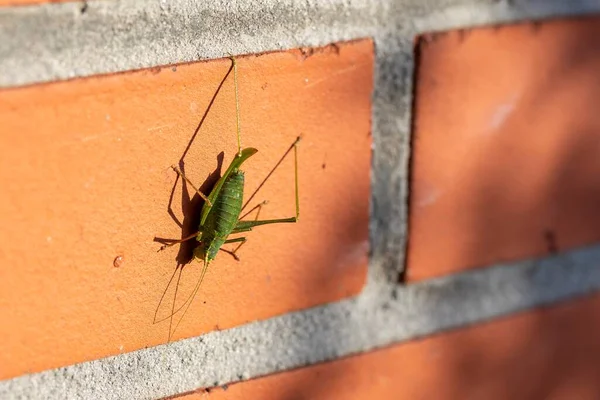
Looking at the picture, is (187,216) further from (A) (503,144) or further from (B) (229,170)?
(A) (503,144)

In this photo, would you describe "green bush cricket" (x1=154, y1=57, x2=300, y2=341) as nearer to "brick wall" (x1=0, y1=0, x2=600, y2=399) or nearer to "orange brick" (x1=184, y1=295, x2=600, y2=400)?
"brick wall" (x1=0, y1=0, x2=600, y2=399)

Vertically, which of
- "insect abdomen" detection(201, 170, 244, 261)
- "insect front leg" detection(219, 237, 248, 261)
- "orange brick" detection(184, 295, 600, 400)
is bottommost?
"orange brick" detection(184, 295, 600, 400)

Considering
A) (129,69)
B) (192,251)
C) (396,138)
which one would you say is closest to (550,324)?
(396,138)

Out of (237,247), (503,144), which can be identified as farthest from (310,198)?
(503,144)

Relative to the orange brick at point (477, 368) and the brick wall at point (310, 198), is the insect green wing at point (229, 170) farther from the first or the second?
the orange brick at point (477, 368)

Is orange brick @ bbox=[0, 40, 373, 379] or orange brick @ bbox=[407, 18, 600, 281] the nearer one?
orange brick @ bbox=[0, 40, 373, 379]

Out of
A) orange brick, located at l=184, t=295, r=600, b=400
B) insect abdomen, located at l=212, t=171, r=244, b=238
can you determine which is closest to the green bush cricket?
insect abdomen, located at l=212, t=171, r=244, b=238

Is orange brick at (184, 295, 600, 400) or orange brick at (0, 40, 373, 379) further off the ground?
orange brick at (0, 40, 373, 379)

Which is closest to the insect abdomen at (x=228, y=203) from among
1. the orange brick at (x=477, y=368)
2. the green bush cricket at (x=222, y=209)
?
the green bush cricket at (x=222, y=209)
